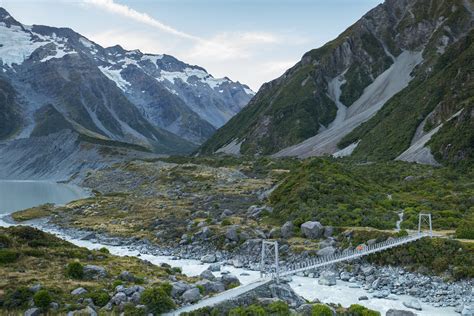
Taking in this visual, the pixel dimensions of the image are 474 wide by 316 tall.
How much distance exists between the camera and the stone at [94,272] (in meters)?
33.4

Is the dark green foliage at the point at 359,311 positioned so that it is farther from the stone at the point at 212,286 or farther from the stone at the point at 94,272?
the stone at the point at 94,272

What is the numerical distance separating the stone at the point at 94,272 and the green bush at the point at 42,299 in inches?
251

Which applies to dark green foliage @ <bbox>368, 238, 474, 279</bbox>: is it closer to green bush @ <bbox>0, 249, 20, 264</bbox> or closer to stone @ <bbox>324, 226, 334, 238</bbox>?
stone @ <bbox>324, 226, 334, 238</bbox>

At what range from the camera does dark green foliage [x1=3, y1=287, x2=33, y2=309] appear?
27.0m

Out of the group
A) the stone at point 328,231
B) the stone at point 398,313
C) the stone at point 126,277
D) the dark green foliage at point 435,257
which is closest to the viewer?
the stone at point 398,313

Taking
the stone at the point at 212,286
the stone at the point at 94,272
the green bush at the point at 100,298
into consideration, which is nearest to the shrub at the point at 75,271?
the stone at the point at 94,272

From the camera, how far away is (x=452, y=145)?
9888cm

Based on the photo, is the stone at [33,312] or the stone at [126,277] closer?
the stone at [33,312]

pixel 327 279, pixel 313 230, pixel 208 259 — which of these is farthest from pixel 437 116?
pixel 327 279

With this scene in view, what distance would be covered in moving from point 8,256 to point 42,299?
38.2 ft

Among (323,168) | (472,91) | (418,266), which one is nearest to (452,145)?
(472,91)

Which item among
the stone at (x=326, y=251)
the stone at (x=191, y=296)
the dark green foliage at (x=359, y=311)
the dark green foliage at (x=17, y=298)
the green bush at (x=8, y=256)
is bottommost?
the stone at (x=326, y=251)

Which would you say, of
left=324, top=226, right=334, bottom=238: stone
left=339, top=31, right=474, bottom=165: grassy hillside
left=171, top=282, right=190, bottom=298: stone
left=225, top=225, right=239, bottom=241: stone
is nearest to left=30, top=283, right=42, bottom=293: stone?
left=171, top=282, right=190, bottom=298: stone

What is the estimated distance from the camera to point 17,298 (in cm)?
2762
